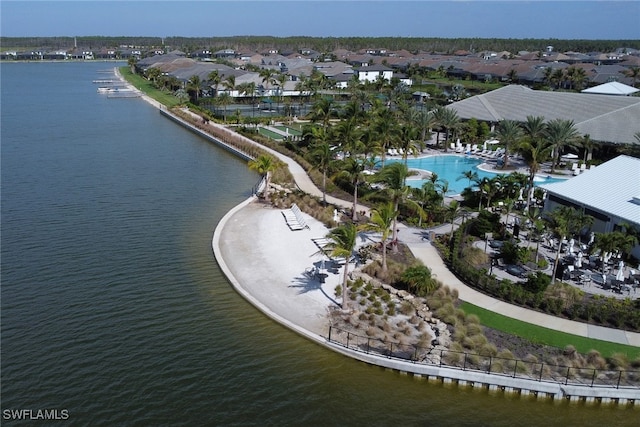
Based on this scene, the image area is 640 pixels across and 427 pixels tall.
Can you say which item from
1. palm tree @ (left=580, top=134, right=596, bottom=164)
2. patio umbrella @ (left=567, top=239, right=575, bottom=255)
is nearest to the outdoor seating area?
patio umbrella @ (left=567, top=239, right=575, bottom=255)

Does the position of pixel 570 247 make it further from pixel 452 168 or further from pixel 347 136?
pixel 452 168

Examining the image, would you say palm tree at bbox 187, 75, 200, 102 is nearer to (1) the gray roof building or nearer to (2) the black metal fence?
(1) the gray roof building

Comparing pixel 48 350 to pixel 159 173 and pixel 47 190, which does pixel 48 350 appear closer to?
pixel 47 190

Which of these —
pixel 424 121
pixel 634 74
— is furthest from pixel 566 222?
pixel 634 74

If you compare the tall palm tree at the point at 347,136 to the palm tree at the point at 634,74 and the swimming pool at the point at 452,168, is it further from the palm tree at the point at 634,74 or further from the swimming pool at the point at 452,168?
the palm tree at the point at 634,74

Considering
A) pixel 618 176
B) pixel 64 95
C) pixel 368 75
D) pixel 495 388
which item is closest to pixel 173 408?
pixel 495 388
